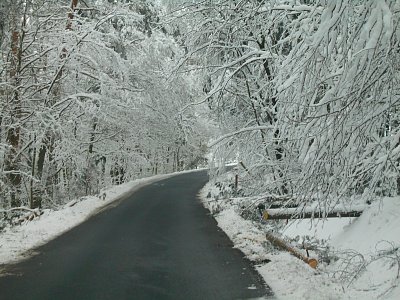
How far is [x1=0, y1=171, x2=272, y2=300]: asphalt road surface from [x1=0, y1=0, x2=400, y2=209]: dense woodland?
180 cm

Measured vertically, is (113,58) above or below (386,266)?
above

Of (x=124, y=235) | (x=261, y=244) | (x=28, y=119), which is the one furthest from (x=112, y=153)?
(x=261, y=244)

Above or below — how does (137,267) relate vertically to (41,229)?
below

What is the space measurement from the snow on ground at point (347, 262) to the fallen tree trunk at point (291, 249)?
0.11 m

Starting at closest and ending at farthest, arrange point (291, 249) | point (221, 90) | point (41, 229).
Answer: point (291, 249)
point (221, 90)
point (41, 229)

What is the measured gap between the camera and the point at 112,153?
2792 centimetres

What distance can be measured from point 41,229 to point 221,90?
5.98 meters

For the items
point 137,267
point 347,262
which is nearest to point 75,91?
point 137,267

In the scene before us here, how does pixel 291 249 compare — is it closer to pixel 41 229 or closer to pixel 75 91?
pixel 41 229

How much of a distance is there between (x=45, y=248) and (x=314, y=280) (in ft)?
20.1

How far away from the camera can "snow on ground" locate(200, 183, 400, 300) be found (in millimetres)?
6211

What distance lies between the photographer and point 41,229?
496 inches

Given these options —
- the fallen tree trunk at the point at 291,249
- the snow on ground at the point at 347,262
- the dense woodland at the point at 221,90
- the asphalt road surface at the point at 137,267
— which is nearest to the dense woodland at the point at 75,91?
the dense woodland at the point at 221,90

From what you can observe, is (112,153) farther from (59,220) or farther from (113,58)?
(59,220)
